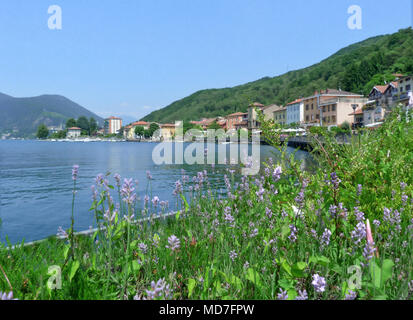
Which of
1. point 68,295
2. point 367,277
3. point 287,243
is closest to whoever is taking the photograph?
point 367,277

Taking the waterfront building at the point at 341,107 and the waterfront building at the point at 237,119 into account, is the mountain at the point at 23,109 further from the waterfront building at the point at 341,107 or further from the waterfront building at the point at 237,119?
the waterfront building at the point at 341,107

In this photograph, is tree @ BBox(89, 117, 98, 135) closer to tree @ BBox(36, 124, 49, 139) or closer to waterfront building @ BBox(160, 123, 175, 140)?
tree @ BBox(36, 124, 49, 139)

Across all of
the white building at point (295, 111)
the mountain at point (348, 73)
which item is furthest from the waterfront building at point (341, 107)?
the white building at point (295, 111)

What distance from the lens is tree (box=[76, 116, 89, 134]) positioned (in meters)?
187

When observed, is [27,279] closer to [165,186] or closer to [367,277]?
[367,277]

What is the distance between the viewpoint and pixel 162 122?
143375 mm

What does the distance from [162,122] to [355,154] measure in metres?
142

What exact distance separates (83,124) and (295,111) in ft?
484

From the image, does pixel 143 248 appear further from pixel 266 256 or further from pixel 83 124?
pixel 83 124

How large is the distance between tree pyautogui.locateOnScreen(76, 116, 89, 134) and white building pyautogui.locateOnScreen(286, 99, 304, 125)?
13920cm

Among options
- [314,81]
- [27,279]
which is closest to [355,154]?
[27,279]

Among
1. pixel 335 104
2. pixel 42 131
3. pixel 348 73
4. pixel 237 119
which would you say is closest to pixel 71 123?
pixel 42 131

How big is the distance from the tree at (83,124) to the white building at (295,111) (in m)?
139

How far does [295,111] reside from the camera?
83.2m
